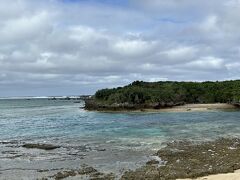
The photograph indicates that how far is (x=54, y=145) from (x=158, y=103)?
210 ft

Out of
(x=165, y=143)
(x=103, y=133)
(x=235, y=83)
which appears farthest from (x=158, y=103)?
(x=165, y=143)

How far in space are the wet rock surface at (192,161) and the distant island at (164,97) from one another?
2489 inches

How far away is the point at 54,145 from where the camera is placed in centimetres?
3706

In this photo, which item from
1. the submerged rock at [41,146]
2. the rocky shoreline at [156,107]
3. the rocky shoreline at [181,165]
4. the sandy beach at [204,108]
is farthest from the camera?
the rocky shoreline at [156,107]

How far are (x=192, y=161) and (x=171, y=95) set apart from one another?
260ft

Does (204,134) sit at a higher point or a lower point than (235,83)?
lower

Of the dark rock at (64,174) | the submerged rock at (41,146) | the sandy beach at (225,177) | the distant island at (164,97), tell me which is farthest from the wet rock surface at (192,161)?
the distant island at (164,97)

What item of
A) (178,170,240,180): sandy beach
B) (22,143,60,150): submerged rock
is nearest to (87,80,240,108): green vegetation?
(22,143,60,150): submerged rock

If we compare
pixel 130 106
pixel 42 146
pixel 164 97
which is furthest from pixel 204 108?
pixel 42 146

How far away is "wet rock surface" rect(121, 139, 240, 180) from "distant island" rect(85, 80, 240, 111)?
63215 millimetres

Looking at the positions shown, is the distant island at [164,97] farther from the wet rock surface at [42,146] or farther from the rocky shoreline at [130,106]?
the wet rock surface at [42,146]

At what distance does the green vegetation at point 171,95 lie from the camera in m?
100

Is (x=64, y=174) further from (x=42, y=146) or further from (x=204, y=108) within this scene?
(x=204, y=108)

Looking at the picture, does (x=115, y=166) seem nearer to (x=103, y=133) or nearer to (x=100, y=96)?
(x=103, y=133)
